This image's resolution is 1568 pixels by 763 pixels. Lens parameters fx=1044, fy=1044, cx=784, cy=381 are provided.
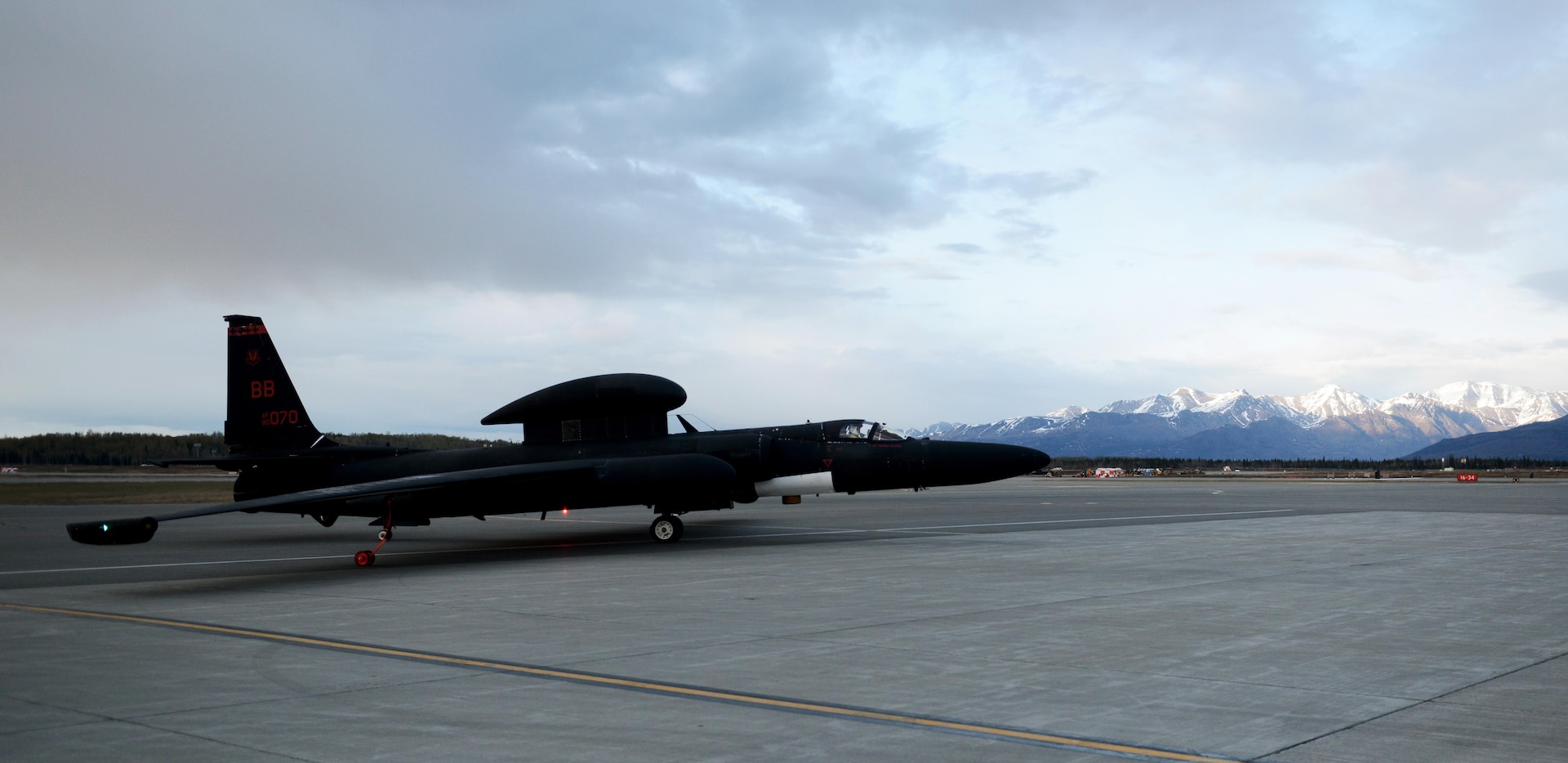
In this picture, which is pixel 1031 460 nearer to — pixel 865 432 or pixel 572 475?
pixel 865 432

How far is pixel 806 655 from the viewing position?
28.9 feet

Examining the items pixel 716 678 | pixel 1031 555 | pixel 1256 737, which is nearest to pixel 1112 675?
pixel 1256 737

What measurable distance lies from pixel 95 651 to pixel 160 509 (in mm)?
29917

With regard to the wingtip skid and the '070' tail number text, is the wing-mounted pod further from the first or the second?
the wingtip skid

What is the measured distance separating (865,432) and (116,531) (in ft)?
48.3

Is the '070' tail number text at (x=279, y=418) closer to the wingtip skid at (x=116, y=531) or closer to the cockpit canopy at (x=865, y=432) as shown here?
the wingtip skid at (x=116, y=531)

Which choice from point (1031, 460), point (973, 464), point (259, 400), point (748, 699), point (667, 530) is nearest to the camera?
point (748, 699)

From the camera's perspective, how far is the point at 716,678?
25.9 ft

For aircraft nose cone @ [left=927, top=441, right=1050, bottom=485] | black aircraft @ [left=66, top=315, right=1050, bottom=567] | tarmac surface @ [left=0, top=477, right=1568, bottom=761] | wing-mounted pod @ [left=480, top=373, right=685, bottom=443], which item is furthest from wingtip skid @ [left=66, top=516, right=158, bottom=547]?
aircraft nose cone @ [left=927, top=441, right=1050, bottom=485]

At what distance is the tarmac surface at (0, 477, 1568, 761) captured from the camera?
241 inches

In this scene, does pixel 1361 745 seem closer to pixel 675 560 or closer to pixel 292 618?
pixel 292 618

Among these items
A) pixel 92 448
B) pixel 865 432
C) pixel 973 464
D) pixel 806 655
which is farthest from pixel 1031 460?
pixel 92 448

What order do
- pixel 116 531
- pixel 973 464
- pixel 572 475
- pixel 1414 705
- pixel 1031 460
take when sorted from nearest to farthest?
1. pixel 1414 705
2. pixel 116 531
3. pixel 572 475
4. pixel 973 464
5. pixel 1031 460

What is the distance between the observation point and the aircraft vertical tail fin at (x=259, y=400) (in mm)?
24391
